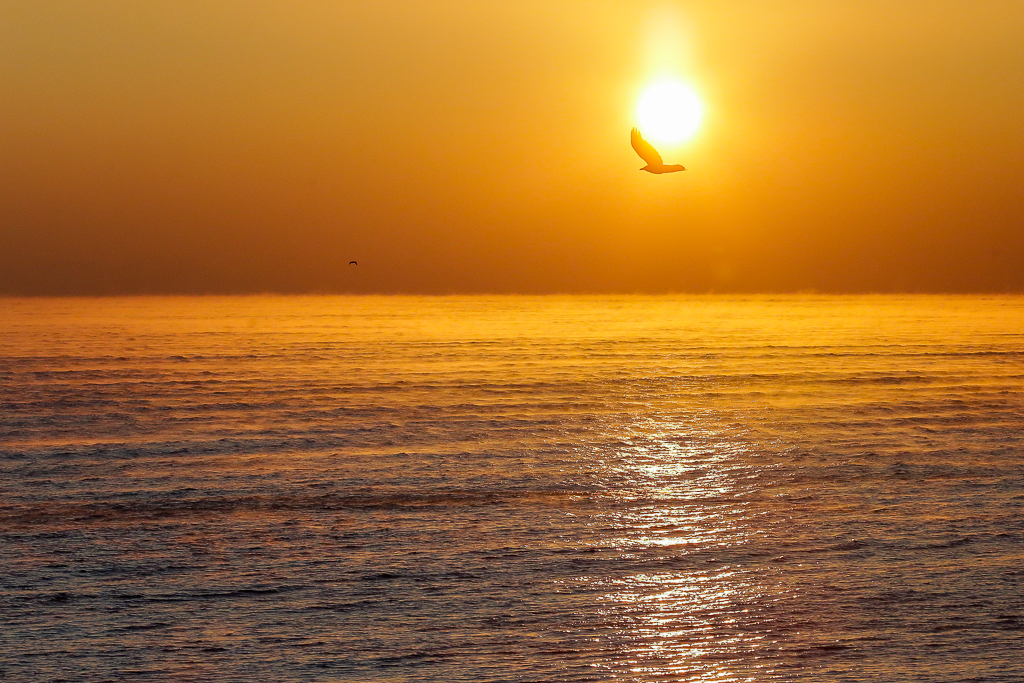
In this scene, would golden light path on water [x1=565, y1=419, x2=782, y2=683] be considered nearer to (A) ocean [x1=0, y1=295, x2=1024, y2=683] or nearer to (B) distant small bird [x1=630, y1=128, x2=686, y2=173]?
(A) ocean [x1=0, y1=295, x2=1024, y2=683]

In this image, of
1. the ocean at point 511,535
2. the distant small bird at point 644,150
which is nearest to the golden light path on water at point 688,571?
the ocean at point 511,535

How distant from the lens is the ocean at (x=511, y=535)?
9969 millimetres

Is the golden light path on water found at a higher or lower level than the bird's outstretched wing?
lower

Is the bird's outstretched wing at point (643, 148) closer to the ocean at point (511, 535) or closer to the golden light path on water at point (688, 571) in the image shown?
the ocean at point (511, 535)

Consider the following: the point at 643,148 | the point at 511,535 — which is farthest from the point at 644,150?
the point at 511,535

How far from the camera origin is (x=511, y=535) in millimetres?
14320

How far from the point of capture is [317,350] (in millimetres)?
54375

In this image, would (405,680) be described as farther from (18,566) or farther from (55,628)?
(18,566)

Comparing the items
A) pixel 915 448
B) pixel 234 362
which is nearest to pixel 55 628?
pixel 915 448

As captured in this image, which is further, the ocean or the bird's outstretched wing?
the bird's outstretched wing

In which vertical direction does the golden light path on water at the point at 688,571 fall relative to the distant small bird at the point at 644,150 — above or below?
below

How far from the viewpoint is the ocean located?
32.7 ft

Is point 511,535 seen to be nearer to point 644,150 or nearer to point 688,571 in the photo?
point 688,571

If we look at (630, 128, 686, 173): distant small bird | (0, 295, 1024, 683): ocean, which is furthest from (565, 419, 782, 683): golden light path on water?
(630, 128, 686, 173): distant small bird
